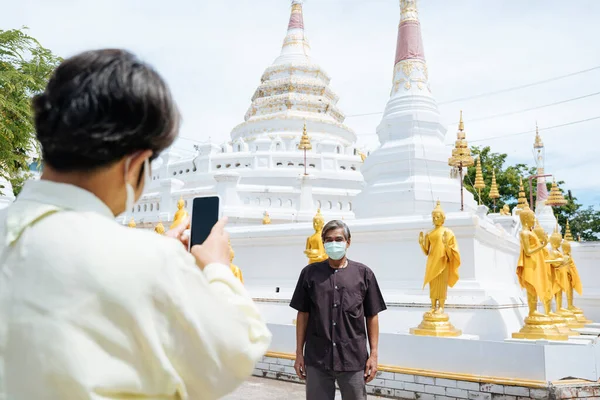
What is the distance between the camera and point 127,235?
1.04 metres

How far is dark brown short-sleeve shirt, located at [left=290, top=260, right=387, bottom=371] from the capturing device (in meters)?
3.49

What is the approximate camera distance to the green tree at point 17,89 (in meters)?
5.77

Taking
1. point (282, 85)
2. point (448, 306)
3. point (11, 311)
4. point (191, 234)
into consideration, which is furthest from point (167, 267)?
point (282, 85)

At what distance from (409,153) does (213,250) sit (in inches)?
439

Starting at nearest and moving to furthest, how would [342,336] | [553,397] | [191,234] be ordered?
[191,234], [342,336], [553,397]

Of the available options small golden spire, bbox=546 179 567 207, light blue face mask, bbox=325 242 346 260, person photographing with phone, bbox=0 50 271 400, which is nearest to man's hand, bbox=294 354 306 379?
light blue face mask, bbox=325 242 346 260

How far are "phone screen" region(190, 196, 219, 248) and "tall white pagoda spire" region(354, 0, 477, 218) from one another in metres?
10.2

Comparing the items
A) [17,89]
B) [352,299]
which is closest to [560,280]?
[352,299]

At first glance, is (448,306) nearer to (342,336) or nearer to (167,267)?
(342,336)

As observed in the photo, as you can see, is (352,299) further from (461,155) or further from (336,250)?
(461,155)

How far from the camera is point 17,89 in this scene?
234 inches

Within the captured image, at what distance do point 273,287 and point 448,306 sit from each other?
3.56 m

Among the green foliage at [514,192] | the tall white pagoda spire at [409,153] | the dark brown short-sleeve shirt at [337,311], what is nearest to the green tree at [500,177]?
the green foliage at [514,192]

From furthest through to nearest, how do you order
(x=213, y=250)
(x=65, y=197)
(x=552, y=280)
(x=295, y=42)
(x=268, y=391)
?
(x=295, y=42), (x=552, y=280), (x=268, y=391), (x=213, y=250), (x=65, y=197)
